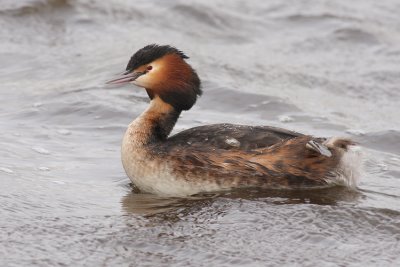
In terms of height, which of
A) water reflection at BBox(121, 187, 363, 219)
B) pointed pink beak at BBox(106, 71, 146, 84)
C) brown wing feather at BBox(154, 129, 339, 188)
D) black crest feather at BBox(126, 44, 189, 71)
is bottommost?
water reflection at BBox(121, 187, 363, 219)

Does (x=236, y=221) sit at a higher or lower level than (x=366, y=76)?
lower

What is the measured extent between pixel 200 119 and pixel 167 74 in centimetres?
230

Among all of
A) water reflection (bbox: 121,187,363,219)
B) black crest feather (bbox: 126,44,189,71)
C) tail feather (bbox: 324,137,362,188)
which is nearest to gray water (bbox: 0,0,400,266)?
water reflection (bbox: 121,187,363,219)

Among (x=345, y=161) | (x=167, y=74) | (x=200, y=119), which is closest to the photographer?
(x=345, y=161)

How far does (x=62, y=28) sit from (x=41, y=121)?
14.0 feet

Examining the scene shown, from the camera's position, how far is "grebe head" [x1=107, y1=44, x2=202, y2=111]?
794 cm

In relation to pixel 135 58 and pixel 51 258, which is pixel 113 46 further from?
pixel 51 258

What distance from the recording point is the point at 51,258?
597 cm

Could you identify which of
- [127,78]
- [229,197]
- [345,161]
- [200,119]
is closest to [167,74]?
[127,78]

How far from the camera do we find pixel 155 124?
8016 millimetres

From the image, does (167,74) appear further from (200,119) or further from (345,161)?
(200,119)

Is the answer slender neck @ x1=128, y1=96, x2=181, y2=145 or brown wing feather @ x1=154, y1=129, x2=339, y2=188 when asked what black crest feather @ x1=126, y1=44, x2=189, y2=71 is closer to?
slender neck @ x1=128, y1=96, x2=181, y2=145

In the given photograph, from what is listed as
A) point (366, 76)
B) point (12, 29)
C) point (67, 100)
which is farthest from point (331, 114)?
point (12, 29)

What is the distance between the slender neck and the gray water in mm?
453
